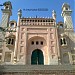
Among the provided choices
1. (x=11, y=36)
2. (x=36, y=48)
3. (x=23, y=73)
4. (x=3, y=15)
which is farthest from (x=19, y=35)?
(x=23, y=73)

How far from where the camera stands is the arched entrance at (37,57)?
24188mm

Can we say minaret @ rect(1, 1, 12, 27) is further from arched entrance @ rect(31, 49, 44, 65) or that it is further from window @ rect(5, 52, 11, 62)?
arched entrance @ rect(31, 49, 44, 65)

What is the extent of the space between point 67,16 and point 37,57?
8460 millimetres

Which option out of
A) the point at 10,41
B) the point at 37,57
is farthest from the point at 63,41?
the point at 10,41

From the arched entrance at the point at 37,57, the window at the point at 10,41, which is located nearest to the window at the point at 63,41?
the arched entrance at the point at 37,57

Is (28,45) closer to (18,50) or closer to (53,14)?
(18,50)

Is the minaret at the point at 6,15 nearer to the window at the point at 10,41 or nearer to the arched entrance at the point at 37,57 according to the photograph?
the window at the point at 10,41

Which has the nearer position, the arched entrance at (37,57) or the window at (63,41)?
the arched entrance at (37,57)

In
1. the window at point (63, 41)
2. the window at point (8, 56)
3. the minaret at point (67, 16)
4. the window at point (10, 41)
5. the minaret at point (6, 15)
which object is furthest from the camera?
the minaret at point (67, 16)

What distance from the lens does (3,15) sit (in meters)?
27.9

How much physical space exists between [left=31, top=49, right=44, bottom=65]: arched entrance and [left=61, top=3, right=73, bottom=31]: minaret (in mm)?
5475

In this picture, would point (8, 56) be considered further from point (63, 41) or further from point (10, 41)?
point (63, 41)

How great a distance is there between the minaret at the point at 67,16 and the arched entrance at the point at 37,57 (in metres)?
5.47

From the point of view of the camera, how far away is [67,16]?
28.4 m
